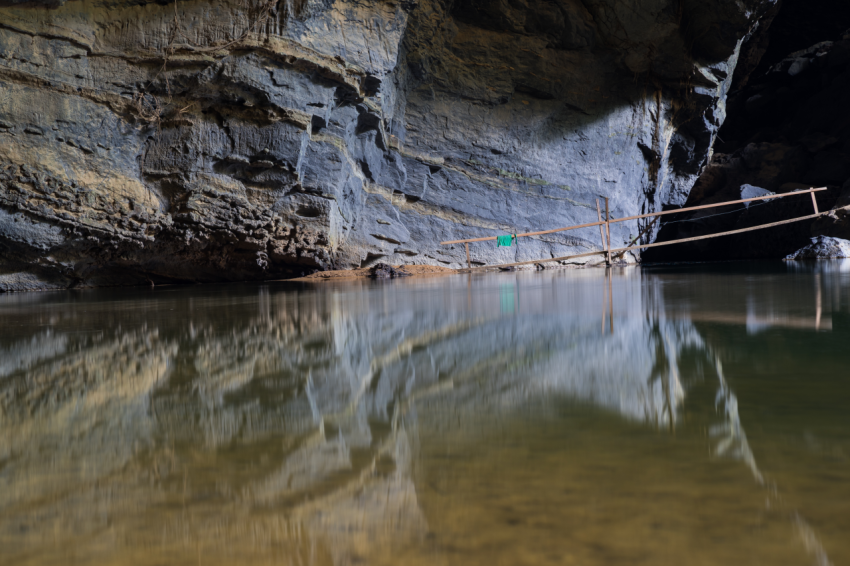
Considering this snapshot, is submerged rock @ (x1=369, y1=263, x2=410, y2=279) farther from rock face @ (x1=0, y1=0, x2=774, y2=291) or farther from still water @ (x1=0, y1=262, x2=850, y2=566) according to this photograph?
still water @ (x1=0, y1=262, x2=850, y2=566)

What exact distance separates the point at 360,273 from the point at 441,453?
8.71 m

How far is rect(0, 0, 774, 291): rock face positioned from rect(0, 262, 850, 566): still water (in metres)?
6.08

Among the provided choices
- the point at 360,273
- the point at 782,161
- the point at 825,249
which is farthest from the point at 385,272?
the point at 782,161

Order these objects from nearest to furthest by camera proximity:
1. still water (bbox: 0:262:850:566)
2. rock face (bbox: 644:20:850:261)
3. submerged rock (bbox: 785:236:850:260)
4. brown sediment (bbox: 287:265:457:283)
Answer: still water (bbox: 0:262:850:566) → brown sediment (bbox: 287:265:457:283) → submerged rock (bbox: 785:236:850:260) → rock face (bbox: 644:20:850:261)

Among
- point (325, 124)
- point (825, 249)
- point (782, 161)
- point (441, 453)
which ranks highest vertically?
point (782, 161)

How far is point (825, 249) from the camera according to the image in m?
10.1

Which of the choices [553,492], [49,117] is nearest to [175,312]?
[553,492]

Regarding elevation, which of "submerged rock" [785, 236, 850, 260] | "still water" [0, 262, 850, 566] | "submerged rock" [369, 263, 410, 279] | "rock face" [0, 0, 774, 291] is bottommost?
"still water" [0, 262, 850, 566]

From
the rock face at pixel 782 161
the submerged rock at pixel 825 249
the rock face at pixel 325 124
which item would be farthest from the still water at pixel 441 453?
the rock face at pixel 782 161

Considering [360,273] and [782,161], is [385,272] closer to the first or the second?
[360,273]


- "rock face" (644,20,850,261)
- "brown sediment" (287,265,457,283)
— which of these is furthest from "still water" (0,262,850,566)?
"rock face" (644,20,850,261)

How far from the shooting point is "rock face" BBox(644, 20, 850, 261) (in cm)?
1344

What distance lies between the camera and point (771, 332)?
1869 mm

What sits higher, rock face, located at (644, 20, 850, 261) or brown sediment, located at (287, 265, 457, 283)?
rock face, located at (644, 20, 850, 261)
